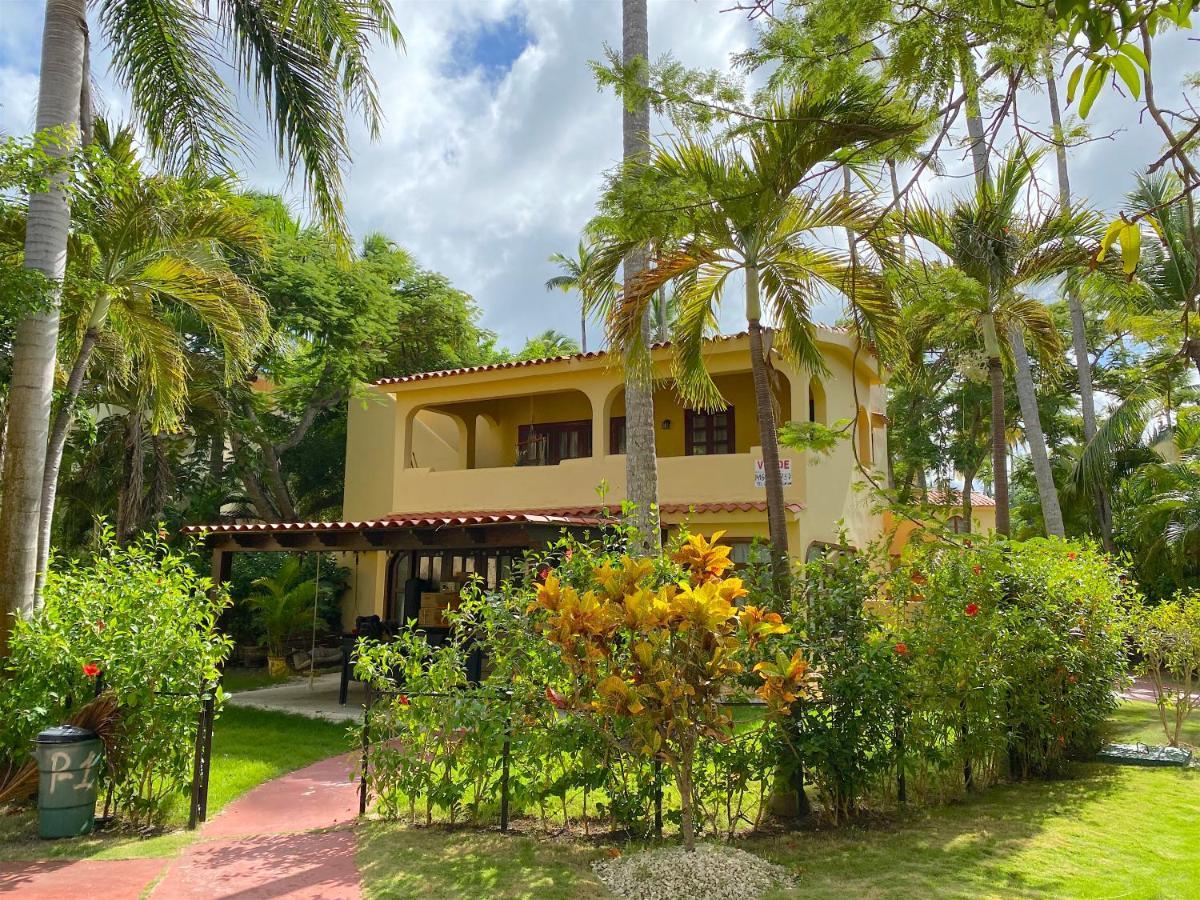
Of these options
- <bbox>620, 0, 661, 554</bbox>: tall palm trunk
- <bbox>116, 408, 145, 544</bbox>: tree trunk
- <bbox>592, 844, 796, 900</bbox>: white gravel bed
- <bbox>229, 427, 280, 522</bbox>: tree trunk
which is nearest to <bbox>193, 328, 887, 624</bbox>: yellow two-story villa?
<bbox>620, 0, 661, 554</bbox>: tall palm trunk

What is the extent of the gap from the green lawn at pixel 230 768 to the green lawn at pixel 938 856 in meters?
1.48

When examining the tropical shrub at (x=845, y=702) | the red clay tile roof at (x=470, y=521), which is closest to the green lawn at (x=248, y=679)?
the red clay tile roof at (x=470, y=521)

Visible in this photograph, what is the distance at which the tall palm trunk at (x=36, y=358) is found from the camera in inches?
262

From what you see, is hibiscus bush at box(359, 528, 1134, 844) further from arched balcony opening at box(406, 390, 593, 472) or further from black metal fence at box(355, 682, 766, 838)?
arched balcony opening at box(406, 390, 593, 472)

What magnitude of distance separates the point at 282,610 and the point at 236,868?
11518 mm

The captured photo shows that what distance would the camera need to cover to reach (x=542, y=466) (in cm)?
1653

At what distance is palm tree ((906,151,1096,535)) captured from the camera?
32.0ft

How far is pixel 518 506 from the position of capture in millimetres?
15945

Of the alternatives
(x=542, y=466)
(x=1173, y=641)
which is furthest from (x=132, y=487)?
(x=1173, y=641)

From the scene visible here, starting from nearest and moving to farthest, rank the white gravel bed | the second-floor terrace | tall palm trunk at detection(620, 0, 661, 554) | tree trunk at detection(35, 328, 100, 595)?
the white gravel bed → tree trunk at detection(35, 328, 100, 595) → tall palm trunk at detection(620, 0, 661, 554) → the second-floor terrace

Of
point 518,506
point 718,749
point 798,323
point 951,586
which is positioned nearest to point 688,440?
point 518,506

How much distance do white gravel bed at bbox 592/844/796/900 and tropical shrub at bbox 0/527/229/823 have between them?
3.16 meters

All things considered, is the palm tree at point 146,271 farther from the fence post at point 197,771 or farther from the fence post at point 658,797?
the fence post at point 658,797

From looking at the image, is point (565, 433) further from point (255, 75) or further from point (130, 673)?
point (130, 673)
